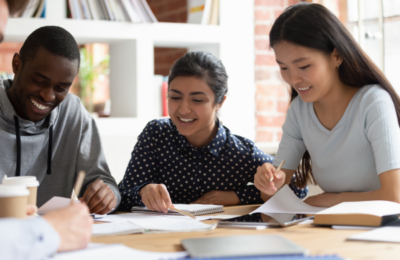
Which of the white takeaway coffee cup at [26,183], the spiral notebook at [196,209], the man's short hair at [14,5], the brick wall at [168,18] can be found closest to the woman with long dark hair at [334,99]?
the spiral notebook at [196,209]

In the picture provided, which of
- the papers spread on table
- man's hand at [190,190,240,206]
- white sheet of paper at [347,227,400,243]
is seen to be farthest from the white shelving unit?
white sheet of paper at [347,227,400,243]

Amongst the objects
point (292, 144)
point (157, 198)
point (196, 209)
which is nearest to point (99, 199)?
point (157, 198)

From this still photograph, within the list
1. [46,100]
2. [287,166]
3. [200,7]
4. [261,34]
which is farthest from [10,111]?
[261,34]

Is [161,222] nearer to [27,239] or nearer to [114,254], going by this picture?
[114,254]

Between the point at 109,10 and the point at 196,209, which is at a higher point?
the point at 109,10

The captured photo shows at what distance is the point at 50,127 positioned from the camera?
1599mm

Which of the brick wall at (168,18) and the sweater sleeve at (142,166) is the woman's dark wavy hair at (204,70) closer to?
the sweater sleeve at (142,166)

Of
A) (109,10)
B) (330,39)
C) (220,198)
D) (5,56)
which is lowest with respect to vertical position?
(220,198)

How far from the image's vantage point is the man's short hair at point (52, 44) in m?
1.46

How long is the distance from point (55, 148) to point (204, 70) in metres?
0.64

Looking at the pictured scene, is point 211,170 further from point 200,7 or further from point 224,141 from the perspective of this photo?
point 200,7

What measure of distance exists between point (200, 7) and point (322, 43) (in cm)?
128

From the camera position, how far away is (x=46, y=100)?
57.7 inches

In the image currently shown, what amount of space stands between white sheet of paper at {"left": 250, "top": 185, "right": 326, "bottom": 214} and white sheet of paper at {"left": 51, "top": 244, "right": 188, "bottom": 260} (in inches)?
19.0
